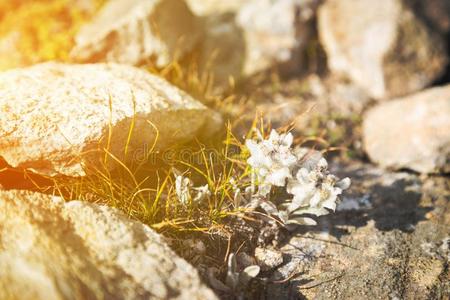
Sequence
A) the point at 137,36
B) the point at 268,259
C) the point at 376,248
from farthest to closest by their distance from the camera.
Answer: the point at 137,36 → the point at 376,248 → the point at 268,259

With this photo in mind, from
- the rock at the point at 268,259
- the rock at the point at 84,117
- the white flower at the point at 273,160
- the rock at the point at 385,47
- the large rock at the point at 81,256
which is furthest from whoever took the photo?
the rock at the point at 385,47

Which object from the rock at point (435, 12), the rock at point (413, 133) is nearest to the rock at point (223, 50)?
the rock at point (413, 133)

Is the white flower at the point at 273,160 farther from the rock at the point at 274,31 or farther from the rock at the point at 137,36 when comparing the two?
the rock at the point at 274,31

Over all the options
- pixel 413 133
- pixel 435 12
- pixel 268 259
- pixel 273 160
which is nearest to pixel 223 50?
pixel 413 133

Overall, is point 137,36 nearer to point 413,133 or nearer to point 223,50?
point 223,50

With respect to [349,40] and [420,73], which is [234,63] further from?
[420,73]

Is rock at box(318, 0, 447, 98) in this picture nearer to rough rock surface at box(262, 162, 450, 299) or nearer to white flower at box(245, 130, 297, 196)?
rough rock surface at box(262, 162, 450, 299)

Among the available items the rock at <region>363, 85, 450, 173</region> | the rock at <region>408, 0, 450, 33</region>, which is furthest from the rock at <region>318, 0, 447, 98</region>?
the rock at <region>363, 85, 450, 173</region>
